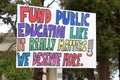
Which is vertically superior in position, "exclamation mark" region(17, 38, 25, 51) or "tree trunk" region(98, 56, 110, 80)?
"exclamation mark" region(17, 38, 25, 51)

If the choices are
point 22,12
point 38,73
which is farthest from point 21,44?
point 38,73

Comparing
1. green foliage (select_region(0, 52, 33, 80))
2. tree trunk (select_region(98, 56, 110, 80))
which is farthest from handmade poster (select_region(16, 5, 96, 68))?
tree trunk (select_region(98, 56, 110, 80))

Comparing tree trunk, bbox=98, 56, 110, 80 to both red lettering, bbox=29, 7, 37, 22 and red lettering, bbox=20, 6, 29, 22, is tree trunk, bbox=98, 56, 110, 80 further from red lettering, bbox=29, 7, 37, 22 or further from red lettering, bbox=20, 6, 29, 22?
red lettering, bbox=20, 6, 29, 22

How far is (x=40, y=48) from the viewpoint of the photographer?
14.9 meters

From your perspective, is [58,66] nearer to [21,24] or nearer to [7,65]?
[21,24]

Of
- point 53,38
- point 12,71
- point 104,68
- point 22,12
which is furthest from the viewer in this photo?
point 104,68

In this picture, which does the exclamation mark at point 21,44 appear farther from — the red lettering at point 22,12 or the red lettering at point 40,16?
the red lettering at point 40,16

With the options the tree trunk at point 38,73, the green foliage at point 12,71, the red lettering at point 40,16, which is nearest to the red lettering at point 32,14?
the red lettering at point 40,16

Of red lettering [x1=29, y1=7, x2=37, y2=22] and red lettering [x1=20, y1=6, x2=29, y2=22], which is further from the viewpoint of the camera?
red lettering [x1=29, y1=7, x2=37, y2=22]

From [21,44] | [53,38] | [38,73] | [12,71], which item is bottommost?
[38,73]

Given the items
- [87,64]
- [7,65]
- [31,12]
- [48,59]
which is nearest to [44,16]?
[31,12]

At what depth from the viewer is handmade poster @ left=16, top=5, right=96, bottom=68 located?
14688 mm

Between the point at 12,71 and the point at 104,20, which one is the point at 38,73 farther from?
the point at 104,20

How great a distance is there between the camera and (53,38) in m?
15.1
